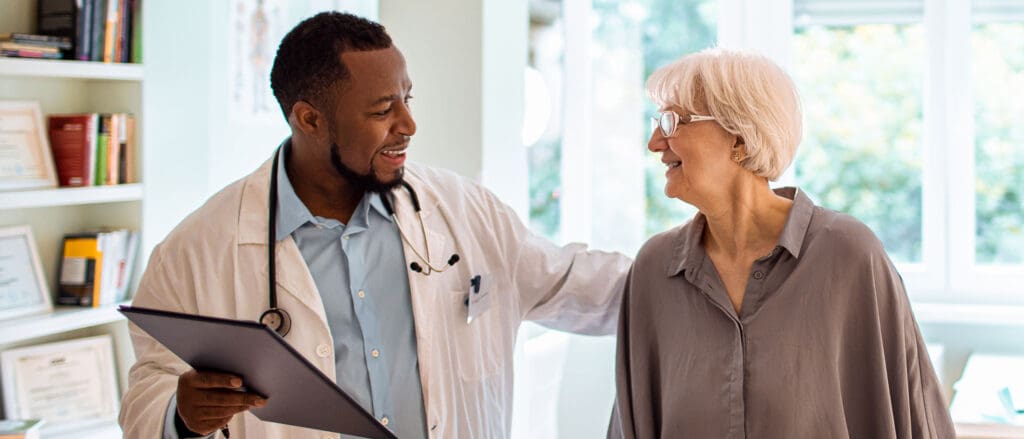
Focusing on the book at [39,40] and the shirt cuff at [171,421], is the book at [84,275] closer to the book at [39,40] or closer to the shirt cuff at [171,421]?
the book at [39,40]

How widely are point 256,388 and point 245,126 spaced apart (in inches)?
74.1

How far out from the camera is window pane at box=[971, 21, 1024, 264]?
4.11 metres

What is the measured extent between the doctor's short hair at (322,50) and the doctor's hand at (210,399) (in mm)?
581

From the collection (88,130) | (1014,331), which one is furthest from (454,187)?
(1014,331)

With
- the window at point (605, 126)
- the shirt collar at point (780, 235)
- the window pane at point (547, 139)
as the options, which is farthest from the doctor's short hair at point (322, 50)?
the window at point (605, 126)

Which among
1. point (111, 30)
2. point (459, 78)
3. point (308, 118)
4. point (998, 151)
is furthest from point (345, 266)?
point (998, 151)

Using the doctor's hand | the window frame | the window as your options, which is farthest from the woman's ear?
the window

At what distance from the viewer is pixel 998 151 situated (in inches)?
163

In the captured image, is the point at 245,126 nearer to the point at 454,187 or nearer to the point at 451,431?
the point at 454,187

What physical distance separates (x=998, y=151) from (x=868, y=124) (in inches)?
19.9

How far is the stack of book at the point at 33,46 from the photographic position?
2.63 meters

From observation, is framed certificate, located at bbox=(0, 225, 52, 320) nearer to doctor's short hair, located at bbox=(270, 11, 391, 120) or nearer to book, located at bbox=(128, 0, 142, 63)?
book, located at bbox=(128, 0, 142, 63)

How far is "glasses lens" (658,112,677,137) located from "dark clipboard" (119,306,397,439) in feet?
2.41

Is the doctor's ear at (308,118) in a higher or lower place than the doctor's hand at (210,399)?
higher
